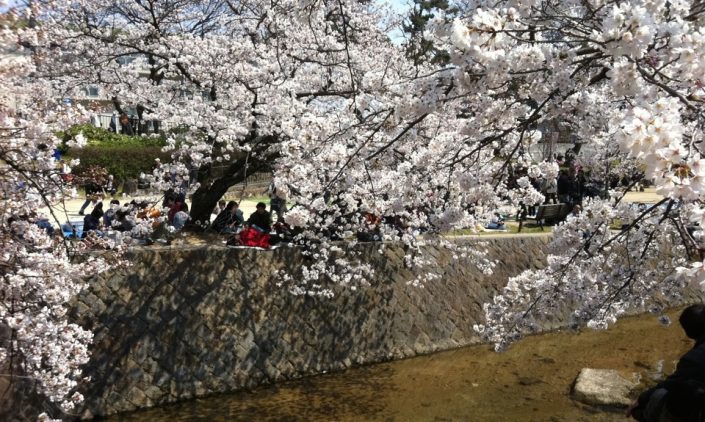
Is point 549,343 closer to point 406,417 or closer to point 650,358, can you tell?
point 650,358

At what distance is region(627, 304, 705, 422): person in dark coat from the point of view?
8.70 ft

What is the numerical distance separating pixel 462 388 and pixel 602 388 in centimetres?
178

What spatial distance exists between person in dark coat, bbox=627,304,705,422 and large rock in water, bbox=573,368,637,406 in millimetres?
4781

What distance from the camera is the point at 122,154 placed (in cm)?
1766

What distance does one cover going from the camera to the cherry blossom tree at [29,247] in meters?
4.05

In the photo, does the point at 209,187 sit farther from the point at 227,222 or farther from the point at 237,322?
the point at 237,322

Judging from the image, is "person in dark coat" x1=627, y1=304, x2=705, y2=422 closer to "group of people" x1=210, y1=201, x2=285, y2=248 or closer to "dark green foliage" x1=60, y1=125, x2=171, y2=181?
"group of people" x1=210, y1=201, x2=285, y2=248

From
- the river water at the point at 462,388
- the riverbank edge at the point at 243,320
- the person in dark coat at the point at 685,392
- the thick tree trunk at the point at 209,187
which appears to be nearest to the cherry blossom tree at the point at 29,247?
the riverbank edge at the point at 243,320

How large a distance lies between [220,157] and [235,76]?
1201 millimetres

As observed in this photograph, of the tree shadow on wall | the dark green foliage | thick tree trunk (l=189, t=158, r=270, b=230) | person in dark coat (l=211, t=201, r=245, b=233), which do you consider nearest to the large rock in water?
the tree shadow on wall

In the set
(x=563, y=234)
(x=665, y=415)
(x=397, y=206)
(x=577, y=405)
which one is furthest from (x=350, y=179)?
(x=665, y=415)

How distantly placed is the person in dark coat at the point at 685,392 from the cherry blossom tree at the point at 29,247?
3.51 metres

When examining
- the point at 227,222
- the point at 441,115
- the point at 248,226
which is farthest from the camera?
the point at 227,222

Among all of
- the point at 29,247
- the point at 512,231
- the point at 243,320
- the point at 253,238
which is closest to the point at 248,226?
A: the point at 253,238
